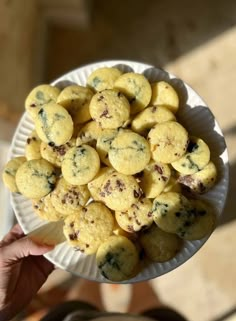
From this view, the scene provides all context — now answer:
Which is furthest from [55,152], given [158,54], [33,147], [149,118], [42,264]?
[158,54]

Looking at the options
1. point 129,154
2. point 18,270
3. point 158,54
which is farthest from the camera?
point 158,54

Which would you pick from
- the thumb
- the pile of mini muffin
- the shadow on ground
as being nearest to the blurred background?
the shadow on ground

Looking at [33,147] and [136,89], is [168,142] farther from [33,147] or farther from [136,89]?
[33,147]

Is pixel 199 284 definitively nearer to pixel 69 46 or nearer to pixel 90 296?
pixel 90 296

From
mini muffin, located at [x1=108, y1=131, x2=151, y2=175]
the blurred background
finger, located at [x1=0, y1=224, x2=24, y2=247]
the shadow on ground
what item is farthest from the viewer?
the shadow on ground

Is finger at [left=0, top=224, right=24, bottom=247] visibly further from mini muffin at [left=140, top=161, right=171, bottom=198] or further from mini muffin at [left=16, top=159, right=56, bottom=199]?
mini muffin at [left=140, top=161, right=171, bottom=198]

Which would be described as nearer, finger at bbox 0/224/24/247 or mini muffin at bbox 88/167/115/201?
mini muffin at bbox 88/167/115/201

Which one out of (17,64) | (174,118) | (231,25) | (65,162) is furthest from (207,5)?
(65,162)
